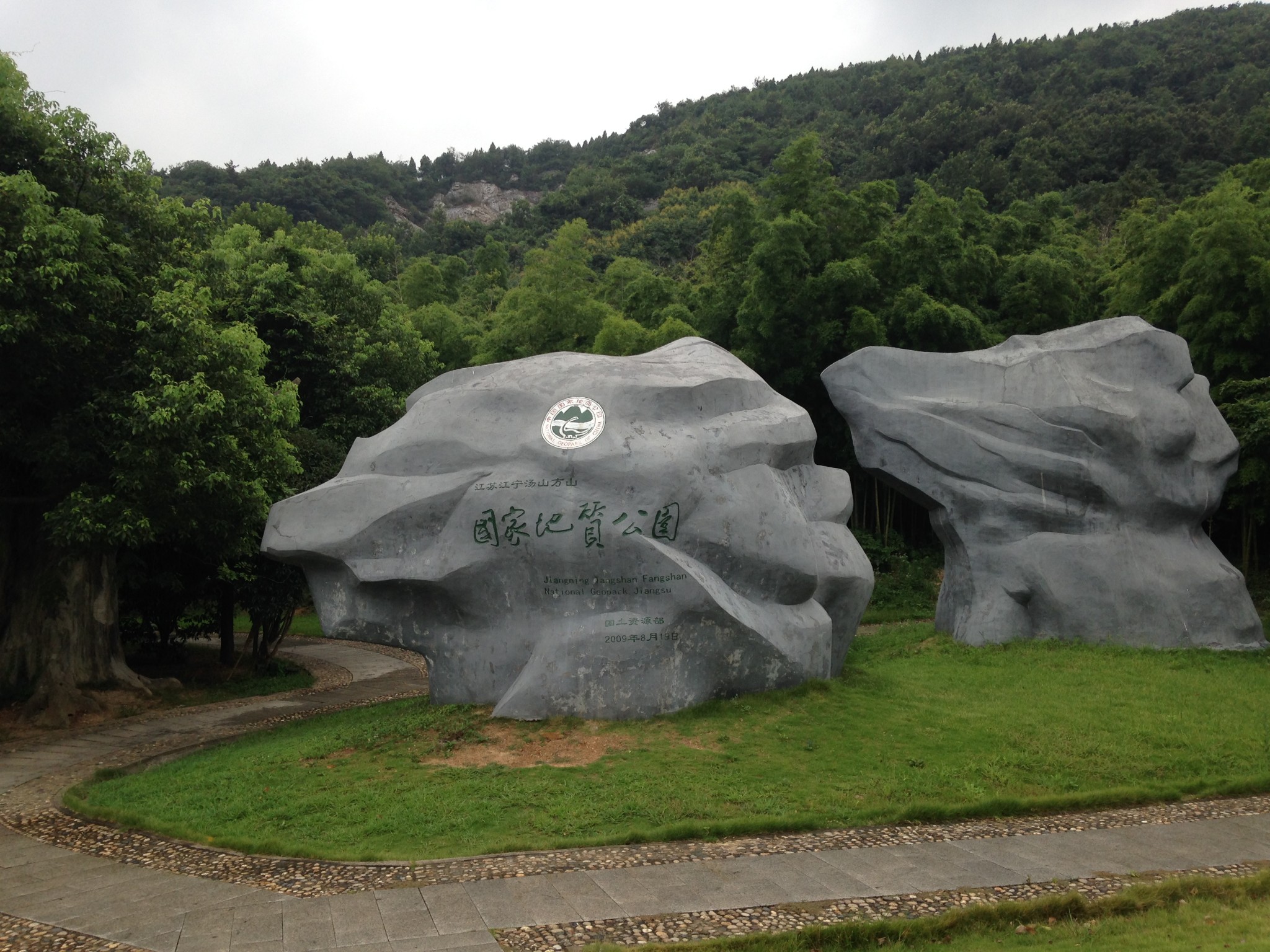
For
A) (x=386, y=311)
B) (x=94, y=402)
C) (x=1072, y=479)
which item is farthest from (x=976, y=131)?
(x=94, y=402)

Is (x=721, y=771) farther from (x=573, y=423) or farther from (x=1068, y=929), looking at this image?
(x=573, y=423)

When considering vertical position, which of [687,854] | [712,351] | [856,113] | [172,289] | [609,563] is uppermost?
[856,113]

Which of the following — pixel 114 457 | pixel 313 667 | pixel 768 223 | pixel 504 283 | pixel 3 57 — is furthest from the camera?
pixel 504 283

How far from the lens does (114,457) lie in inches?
560

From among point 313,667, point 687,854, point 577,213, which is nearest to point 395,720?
point 687,854

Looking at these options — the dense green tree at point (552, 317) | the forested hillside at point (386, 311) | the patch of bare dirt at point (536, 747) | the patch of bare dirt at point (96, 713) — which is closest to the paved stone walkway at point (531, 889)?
the patch of bare dirt at point (536, 747)

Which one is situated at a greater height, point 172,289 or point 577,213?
point 577,213

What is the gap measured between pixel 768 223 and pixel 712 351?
39.7 ft

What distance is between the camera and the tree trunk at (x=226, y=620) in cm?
2036

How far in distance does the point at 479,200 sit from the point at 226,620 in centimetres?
11391

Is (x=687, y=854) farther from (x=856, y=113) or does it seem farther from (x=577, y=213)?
(x=856, y=113)

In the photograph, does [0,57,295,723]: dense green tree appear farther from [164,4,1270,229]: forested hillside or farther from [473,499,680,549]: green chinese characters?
[164,4,1270,229]: forested hillside

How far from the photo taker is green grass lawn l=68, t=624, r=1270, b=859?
30.5ft

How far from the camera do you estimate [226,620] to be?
2100cm
